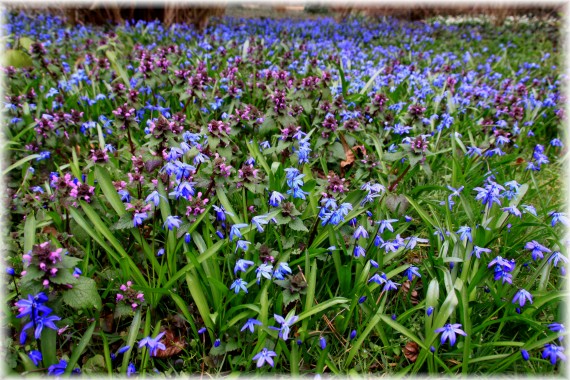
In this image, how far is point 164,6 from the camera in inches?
373

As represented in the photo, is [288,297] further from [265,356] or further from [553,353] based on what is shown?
[553,353]

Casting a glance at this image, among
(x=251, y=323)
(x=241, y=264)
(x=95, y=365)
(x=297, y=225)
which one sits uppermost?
(x=297, y=225)

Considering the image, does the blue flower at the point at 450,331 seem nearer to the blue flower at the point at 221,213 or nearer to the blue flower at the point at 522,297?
the blue flower at the point at 522,297

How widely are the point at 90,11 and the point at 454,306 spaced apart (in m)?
10.7

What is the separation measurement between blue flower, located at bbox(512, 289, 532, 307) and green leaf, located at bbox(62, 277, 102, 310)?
6.76 ft

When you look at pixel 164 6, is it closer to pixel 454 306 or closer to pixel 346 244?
pixel 346 244

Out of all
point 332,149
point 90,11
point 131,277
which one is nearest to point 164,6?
point 90,11

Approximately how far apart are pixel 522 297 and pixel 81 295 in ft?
6.95

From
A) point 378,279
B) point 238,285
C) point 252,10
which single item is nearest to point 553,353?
point 378,279

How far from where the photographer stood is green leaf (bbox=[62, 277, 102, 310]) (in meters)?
1.88

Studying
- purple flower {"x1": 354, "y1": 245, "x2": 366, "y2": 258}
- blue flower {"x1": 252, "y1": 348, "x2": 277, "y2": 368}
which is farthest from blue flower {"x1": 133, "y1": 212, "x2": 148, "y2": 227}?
purple flower {"x1": 354, "y1": 245, "x2": 366, "y2": 258}

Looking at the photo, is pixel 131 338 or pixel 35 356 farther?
pixel 131 338

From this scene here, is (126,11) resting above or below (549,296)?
above

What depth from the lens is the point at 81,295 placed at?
6.23 ft
